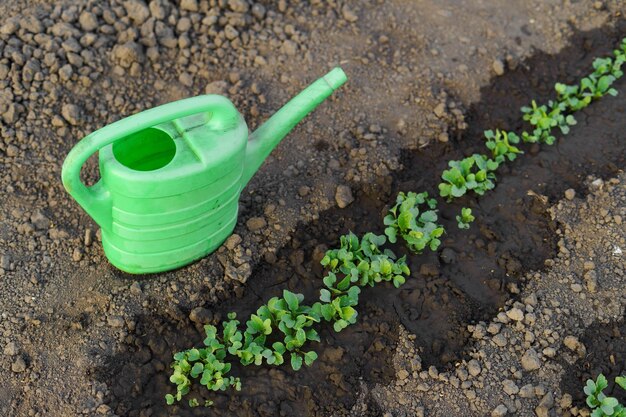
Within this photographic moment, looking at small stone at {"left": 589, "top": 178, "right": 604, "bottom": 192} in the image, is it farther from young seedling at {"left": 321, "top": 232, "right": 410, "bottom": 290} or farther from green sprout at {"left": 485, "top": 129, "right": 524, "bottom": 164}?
young seedling at {"left": 321, "top": 232, "right": 410, "bottom": 290}

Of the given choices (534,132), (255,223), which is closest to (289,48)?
(255,223)

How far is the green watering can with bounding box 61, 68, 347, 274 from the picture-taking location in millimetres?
2320

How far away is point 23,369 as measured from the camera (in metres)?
2.62

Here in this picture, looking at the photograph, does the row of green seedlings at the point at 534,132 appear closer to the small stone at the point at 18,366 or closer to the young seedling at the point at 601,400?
the young seedling at the point at 601,400

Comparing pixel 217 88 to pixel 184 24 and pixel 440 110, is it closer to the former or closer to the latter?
pixel 184 24

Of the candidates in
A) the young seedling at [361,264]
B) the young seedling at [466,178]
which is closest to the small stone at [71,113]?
the young seedling at [361,264]

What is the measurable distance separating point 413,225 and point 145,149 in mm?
1090

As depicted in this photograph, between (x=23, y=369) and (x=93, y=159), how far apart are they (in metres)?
0.95

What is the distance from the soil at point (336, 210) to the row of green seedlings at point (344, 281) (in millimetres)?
64

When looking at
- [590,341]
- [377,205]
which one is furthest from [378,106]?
[590,341]

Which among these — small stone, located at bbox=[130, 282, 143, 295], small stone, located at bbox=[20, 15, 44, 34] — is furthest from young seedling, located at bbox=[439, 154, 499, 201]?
small stone, located at bbox=[20, 15, 44, 34]

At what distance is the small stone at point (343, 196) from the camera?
3080 mm

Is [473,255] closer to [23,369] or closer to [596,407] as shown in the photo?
[596,407]

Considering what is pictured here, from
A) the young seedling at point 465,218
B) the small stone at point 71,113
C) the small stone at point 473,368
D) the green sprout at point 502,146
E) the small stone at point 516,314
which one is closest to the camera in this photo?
the small stone at point 473,368
